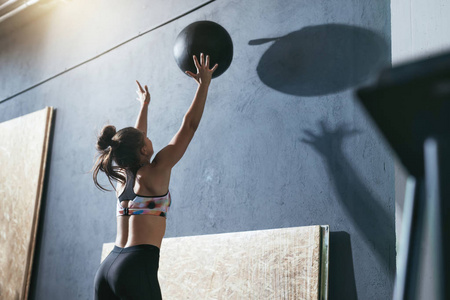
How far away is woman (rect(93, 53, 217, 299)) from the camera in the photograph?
2129 millimetres

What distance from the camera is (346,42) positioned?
8.83ft

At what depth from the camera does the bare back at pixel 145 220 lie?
2.24 meters

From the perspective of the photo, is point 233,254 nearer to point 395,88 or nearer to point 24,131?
point 395,88

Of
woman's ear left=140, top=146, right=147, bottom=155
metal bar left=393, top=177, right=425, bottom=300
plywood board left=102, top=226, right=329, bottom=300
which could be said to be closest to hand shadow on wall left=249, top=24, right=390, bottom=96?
plywood board left=102, top=226, right=329, bottom=300

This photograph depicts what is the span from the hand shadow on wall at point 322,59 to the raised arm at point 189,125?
452 mm

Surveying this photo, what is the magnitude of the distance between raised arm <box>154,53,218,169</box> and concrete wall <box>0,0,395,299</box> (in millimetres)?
499

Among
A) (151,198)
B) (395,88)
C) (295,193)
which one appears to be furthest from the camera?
(295,193)

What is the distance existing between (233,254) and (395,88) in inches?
90.2

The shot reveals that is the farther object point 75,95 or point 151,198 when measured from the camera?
point 75,95

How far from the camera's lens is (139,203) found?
2.26 metres

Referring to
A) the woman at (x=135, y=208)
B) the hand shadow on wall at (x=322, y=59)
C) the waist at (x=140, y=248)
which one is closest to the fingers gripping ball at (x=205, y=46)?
the hand shadow on wall at (x=322, y=59)

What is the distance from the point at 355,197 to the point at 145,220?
3.39ft

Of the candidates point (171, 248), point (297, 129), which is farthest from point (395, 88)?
point (171, 248)

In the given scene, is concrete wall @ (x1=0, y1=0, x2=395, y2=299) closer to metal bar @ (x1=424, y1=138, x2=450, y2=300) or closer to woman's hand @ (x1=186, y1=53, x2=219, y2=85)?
woman's hand @ (x1=186, y1=53, x2=219, y2=85)
